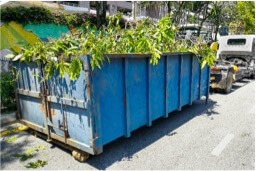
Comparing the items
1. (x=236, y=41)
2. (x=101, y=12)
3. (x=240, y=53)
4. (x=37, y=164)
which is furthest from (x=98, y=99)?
(x=236, y=41)

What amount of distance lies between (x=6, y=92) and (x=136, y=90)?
3656mm

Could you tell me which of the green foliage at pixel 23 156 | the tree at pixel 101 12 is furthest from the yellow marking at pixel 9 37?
the tree at pixel 101 12

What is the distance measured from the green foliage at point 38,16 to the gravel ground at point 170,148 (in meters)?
8.40

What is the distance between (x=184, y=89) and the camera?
17.5ft

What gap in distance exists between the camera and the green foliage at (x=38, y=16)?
10453mm

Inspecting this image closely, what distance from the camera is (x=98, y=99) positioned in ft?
10.2

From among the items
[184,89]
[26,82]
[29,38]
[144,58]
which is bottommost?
[184,89]

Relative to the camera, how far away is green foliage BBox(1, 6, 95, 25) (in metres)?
10.5

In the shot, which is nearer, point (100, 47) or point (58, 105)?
point (100, 47)

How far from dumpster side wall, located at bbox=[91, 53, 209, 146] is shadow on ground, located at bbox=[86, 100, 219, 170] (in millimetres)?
320

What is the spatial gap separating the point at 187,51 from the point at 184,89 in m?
0.97

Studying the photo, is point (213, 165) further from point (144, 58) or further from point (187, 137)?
point (144, 58)

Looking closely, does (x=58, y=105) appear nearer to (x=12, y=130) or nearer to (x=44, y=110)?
(x=44, y=110)

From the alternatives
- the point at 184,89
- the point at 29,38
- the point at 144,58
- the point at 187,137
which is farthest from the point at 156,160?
the point at 29,38
